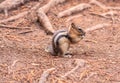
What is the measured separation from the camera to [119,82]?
6410mm

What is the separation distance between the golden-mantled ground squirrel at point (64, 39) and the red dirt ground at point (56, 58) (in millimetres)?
160

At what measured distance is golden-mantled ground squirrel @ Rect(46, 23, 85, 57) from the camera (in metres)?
7.41

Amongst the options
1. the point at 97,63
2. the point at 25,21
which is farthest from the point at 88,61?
the point at 25,21

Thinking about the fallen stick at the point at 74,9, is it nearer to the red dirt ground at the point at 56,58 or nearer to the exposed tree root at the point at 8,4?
the red dirt ground at the point at 56,58

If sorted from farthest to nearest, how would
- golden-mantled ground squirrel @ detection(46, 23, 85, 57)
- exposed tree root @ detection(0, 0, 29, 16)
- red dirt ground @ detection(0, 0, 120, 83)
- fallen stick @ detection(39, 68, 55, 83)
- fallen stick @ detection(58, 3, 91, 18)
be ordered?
fallen stick @ detection(58, 3, 91, 18) → exposed tree root @ detection(0, 0, 29, 16) → golden-mantled ground squirrel @ detection(46, 23, 85, 57) → red dirt ground @ detection(0, 0, 120, 83) → fallen stick @ detection(39, 68, 55, 83)

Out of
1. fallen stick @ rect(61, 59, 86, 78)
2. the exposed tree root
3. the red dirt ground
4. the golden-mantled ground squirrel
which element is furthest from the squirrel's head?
the exposed tree root

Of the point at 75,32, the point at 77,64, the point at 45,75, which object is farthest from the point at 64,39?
the point at 45,75

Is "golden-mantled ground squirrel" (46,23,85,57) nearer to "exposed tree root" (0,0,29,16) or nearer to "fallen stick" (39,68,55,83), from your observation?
"fallen stick" (39,68,55,83)

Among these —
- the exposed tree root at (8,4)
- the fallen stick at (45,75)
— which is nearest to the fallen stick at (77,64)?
the fallen stick at (45,75)

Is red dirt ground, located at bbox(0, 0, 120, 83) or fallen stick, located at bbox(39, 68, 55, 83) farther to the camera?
red dirt ground, located at bbox(0, 0, 120, 83)

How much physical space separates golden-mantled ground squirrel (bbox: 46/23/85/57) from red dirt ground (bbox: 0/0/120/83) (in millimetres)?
160

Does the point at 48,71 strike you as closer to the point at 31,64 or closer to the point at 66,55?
the point at 31,64

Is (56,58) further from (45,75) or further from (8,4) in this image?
(8,4)

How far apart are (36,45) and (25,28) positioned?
104cm
